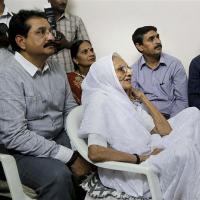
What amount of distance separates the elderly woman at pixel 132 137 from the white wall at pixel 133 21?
4.68 feet

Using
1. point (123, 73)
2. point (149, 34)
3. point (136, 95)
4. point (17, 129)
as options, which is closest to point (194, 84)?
point (149, 34)

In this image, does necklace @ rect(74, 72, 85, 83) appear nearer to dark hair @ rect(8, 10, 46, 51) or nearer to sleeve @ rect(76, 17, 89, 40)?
sleeve @ rect(76, 17, 89, 40)

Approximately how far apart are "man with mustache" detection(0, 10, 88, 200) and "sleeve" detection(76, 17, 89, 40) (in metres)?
1.28

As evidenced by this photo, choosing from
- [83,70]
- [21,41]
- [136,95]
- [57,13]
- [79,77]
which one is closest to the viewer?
[21,41]

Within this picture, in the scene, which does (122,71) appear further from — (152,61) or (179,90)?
(152,61)

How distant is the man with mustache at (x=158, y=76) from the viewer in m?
2.82

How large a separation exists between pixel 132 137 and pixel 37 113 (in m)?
0.53

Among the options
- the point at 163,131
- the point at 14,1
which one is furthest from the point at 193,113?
the point at 14,1

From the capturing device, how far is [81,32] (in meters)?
3.35

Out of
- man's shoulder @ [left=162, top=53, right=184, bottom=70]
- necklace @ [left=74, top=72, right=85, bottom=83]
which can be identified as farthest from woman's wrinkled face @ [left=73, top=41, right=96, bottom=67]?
man's shoulder @ [left=162, top=53, right=184, bottom=70]

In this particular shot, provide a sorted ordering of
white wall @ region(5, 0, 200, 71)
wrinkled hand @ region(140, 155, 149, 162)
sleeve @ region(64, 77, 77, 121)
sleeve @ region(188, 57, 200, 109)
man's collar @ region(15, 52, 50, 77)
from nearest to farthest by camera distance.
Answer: wrinkled hand @ region(140, 155, 149, 162) → man's collar @ region(15, 52, 50, 77) → sleeve @ region(64, 77, 77, 121) → sleeve @ region(188, 57, 200, 109) → white wall @ region(5, 0, 200, 71)

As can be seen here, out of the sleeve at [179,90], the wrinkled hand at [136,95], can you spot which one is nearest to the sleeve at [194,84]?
the sleeve at [179,90]

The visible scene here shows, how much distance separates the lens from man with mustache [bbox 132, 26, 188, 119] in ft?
9.25

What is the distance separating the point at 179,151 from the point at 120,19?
207 cm
